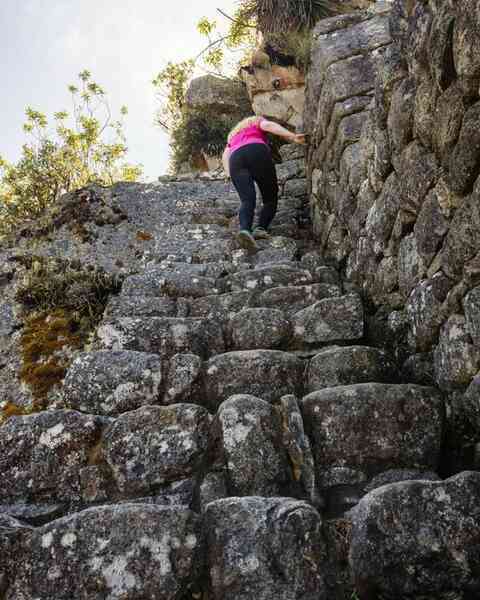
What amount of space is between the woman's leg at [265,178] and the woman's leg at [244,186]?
3.0 inches

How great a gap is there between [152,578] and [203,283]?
224 centimetres

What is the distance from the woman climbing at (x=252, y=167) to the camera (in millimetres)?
4527

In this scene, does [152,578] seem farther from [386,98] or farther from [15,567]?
[386,98]

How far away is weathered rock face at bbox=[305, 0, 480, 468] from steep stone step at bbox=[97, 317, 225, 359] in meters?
0.80

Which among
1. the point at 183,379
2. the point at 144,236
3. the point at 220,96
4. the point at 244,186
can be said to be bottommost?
the point at 183,379

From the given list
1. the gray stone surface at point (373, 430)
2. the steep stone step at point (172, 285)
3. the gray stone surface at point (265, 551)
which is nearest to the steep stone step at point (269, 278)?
the steep stone step at point (172, 285)

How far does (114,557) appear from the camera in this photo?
140 cm

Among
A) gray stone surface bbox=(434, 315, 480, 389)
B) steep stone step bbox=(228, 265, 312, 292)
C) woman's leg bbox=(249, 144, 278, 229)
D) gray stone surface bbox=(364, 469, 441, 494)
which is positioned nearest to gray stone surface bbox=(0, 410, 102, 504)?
gray stone surface bbox=(364, 469, 441, 494)

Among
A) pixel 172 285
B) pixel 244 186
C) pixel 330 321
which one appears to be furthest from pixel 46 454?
pixel 244 186

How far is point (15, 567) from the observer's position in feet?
4.68

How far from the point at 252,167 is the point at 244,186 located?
0.72 feet

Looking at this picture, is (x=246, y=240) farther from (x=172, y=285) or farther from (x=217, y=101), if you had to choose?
(x=217, y=101)

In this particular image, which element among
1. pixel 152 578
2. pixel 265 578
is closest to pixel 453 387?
pixel 265 578

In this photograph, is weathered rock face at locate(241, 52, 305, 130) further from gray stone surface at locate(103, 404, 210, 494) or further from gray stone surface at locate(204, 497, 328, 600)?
gray stone surface at locate(204, 497, 328, 600)
